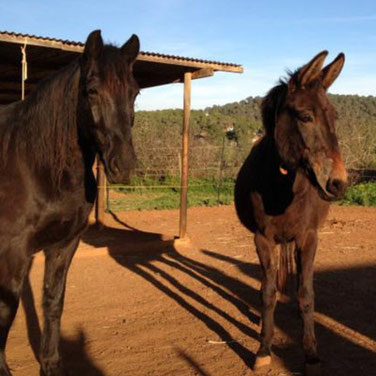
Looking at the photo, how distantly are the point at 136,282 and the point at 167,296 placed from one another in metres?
0.77

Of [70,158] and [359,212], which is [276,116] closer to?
[70,158]

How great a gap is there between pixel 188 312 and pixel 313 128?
2687mm

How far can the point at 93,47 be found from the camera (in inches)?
90.7

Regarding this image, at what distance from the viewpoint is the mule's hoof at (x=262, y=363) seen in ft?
10.5

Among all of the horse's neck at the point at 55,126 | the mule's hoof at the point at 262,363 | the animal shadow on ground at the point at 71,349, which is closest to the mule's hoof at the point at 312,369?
the mule's hoof at the point at 262,363

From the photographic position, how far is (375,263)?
635 centimetres

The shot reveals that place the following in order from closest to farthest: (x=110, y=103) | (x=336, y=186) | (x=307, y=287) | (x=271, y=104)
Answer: (x=110, y=103) < (x=336, y=186) < (x=271, y=104) < (x=307, y=287)

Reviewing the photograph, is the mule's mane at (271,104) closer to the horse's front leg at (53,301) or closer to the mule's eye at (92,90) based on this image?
the mule's eye at (92,90)

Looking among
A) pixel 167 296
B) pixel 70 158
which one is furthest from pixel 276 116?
pixel 167 296

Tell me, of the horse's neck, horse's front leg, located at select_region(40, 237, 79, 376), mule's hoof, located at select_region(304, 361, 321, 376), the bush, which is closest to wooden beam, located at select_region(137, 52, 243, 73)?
the horse's neck

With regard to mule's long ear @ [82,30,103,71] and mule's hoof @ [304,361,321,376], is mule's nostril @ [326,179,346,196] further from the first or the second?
mule's long ear @ [82,30,103,71]

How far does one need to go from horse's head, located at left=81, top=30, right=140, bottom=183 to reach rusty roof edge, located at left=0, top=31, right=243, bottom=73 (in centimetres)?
381

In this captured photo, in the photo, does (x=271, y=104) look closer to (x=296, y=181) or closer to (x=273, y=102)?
(x=273, y=102)

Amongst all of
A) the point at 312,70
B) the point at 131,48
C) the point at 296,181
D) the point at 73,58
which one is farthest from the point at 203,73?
the point at 131,48
